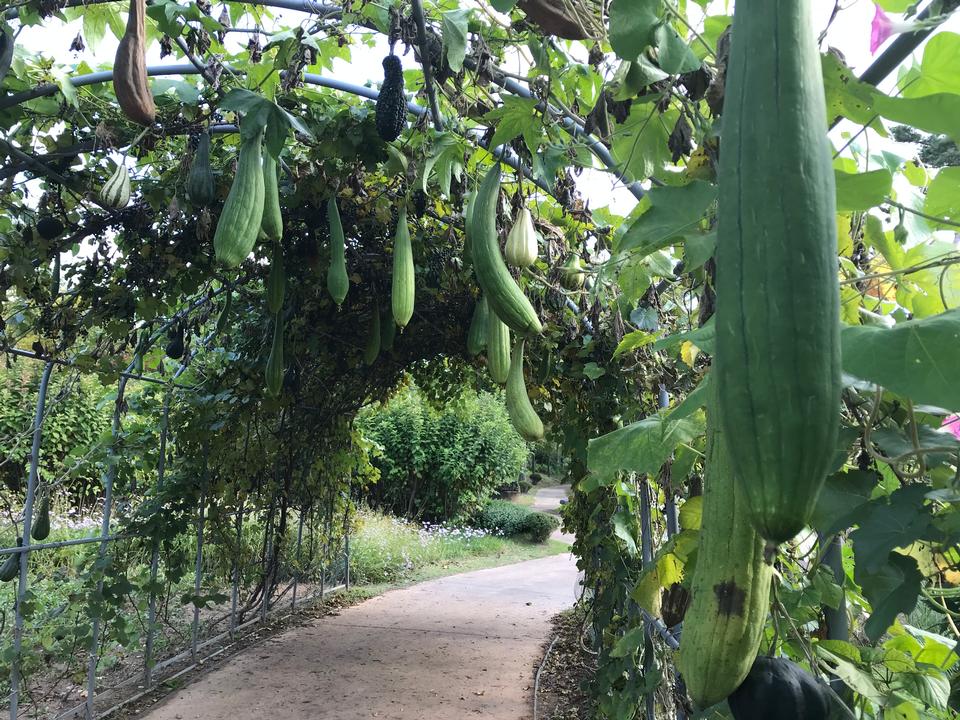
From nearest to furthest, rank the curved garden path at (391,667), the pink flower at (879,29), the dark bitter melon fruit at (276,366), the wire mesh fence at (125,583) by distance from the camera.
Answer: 1. the pink flower at (879,29)
2. the wire mesh fence at (125,583)
3. the dark bitter melon fruit at (276,366)
4. the curved garden path at (391,667)

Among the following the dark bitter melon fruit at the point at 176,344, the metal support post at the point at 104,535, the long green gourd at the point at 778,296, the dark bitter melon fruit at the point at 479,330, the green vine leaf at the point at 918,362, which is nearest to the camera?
the long green gourd at the point at 778,296

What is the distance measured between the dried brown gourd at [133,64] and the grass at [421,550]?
647 cm

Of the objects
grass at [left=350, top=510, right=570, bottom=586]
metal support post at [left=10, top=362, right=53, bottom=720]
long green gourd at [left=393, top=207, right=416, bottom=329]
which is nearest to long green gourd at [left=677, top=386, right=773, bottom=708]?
long green gourd at [left=393, top=207, right=416, bottom=329]

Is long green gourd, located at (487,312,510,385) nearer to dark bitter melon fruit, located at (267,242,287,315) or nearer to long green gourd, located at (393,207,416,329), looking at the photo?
long green gourd, located at (393,207,416,329)

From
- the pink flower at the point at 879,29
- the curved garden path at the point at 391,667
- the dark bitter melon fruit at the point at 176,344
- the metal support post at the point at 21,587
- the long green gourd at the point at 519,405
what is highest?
the dark bitter melon fruit at the point at 176,344

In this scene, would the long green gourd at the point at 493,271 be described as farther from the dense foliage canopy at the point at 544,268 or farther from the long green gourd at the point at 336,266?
the long green gourd at the point at 336,266

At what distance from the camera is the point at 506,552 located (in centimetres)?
1203

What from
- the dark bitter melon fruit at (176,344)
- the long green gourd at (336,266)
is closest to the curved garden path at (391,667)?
the dark bitter melon fruit at (176,344)

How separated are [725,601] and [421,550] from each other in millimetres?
10048

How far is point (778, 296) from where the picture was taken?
461mm

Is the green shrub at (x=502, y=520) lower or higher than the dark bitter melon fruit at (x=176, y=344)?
lower

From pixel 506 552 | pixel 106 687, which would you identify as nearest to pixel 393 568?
pixel 506 552

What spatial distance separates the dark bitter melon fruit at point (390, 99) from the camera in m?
2.20

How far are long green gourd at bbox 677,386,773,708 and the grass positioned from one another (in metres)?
7.40
